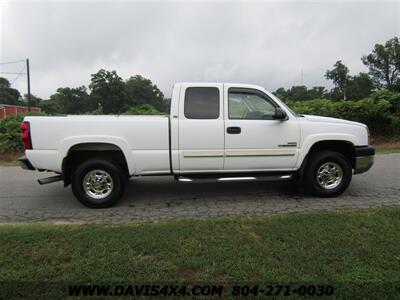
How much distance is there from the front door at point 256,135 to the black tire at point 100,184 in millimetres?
1746

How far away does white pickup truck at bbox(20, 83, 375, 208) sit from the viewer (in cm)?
471

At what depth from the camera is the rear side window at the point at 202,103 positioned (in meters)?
4.95

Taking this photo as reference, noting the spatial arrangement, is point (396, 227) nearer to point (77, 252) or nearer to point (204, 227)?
point (204, 227)

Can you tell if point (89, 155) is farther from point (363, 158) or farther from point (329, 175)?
point (363, 158)

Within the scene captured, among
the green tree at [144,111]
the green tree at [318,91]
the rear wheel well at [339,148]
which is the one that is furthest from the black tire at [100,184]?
the green tree at [318,91]

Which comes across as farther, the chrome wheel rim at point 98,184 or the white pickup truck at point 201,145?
the chrome wheel rim at point 98,184

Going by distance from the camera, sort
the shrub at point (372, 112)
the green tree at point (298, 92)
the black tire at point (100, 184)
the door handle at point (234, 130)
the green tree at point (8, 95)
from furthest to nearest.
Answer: the green tree at point (8, 95) < the green tree at point (298, 92) < the shrub at point (372, 112) < the door handle at point (234, 130) < the black tire at point (100, 184)

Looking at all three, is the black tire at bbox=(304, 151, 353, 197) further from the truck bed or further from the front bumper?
the truck bed

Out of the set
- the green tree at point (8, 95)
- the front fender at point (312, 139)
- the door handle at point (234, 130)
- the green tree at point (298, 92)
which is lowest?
the front fender at point (312, 139)

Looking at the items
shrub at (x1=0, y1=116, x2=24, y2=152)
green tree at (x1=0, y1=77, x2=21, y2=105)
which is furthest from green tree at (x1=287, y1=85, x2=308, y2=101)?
green tree at (x1=0, y1=77, x2=21, y2=105)

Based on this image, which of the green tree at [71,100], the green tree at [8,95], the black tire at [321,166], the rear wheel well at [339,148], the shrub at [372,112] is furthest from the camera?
the green tree at [8,95]

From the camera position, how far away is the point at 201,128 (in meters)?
4.88

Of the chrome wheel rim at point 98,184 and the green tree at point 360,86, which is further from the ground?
the green tree at point 360,86

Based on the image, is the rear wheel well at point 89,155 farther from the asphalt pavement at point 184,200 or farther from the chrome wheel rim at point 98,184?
the asphalt pavement at point 184,200
